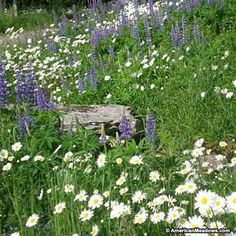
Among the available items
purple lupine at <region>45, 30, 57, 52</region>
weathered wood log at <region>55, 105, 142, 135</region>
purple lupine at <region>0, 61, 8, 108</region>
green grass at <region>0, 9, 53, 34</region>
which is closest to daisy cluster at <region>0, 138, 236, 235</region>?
purple lupine at <region>0, 61, 8, 108</region>

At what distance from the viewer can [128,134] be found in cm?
388

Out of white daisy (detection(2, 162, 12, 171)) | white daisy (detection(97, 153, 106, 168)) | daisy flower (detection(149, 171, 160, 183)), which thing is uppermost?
daisy flower (detection(149, 171, 160, 183))

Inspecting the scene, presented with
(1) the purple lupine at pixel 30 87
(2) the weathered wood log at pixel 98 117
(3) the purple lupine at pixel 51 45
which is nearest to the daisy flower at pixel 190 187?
(2) the weathered wood log at pixel 98 117

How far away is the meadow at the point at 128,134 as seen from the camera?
8.91 feet

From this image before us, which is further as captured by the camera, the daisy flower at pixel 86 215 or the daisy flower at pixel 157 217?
the daisy flower at pixel 86 215

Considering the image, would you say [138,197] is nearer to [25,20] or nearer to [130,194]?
[130,194]

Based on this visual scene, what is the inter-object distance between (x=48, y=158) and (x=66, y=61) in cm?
551

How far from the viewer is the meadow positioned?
107 inches

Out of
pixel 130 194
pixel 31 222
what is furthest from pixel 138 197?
pixel 31 222

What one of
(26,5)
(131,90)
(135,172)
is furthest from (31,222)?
(26,5)

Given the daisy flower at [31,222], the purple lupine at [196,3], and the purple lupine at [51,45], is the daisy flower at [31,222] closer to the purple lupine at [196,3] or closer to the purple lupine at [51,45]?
the purple lupine at [196,3]

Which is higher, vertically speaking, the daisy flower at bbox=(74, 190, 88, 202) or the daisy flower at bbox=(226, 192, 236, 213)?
the daisy flower at bbox=(226, 192, 236, 213)

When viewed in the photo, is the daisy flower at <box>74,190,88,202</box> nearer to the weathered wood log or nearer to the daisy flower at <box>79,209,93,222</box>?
the daisy flower at <box>79,209,93,222</box>

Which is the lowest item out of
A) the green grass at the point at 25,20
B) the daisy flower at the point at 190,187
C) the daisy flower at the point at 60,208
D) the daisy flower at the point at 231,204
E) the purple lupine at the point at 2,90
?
the green grass at the point at 25,20
